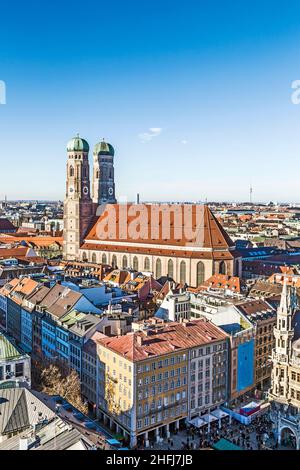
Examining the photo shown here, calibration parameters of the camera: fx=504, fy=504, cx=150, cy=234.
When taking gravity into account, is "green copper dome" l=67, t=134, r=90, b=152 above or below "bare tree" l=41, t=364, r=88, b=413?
above

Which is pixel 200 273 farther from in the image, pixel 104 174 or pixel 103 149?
pixel 103 149

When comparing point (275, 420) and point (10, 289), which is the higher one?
point (10, 289)

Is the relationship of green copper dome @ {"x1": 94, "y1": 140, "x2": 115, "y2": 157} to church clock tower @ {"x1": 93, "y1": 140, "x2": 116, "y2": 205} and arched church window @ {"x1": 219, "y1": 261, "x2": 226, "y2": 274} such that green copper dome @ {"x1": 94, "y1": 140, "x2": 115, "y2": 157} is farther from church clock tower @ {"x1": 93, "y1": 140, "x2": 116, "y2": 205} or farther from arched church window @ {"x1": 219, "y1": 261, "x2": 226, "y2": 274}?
arched church window @ {"x1": 219, "y1": 261, "x2": 226, "y2": 274}

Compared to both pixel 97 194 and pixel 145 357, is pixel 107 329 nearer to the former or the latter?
pixel 145 357

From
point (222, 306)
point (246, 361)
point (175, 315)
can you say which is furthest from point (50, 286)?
point (246, 361)

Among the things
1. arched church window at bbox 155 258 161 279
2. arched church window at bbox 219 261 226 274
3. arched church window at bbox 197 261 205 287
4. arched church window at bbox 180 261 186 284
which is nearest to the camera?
arched church window at bbox 219 261 226 274

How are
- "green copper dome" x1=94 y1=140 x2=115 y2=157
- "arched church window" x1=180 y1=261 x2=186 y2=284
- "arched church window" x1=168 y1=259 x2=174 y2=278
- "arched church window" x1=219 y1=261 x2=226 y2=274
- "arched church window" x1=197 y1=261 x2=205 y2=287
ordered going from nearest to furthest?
"arched church window" x1=219 y1=261 x2=226 y2=274 < "arched church window" x1=197 y1=261 x2=205 y2=287 < "arched church window" x1=180 y1=261 x2=186 y2=284 < "arched church window" x1=168 y1=259 x2=174 y2=278 < "green copper dome" x1=94 y1=140 x2=115 y2=157

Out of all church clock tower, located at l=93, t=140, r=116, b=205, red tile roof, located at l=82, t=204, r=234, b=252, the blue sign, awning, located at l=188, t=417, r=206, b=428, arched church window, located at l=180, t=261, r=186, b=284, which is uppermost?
church clock tower, located at l=93, t=140, r=116, b=205

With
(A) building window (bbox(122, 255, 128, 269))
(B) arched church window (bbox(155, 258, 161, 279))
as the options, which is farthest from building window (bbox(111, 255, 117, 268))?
(B) arched church window (bbox(155, 258, 161, 279))

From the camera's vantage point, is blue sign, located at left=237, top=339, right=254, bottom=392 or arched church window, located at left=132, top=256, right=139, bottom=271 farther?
arched church window, located at left=132, top=256, right=139, bottom=271
